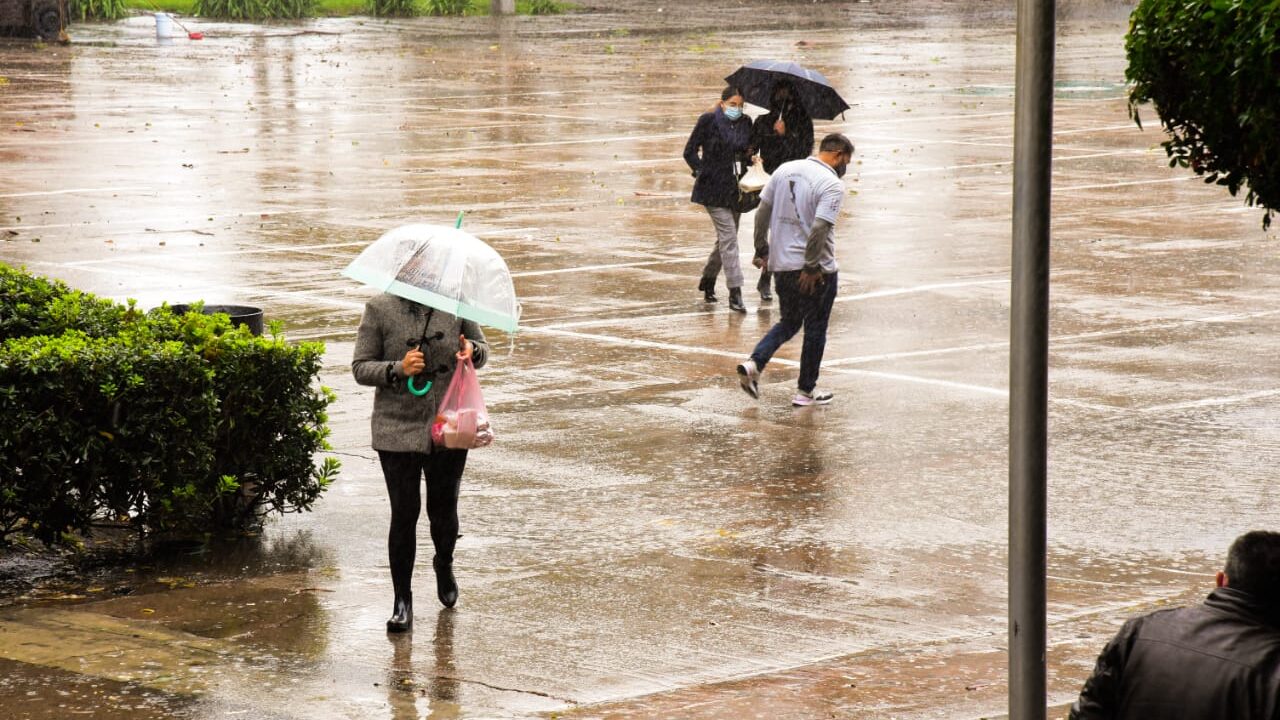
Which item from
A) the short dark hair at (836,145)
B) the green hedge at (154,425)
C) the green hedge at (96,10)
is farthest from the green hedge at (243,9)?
the green hedge at (154,425)

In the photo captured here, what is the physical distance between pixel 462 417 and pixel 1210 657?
394 cm

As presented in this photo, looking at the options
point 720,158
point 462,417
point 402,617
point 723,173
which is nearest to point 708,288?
point 723,173

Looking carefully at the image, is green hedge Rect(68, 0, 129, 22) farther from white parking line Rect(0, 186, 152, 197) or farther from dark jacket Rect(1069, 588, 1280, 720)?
dark jacket Rect(1069, 588, 1280, 720)

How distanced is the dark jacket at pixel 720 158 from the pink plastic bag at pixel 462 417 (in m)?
8.02

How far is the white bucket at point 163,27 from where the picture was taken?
5037cm

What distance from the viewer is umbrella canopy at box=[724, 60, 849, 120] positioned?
15047mm

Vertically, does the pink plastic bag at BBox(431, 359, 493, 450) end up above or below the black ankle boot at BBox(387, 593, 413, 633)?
above

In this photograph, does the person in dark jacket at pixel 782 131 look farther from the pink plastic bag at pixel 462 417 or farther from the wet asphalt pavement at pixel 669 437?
the pink plastic bag at pixel 462 417

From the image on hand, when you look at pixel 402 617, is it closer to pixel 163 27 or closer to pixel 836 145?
pixel 836 145

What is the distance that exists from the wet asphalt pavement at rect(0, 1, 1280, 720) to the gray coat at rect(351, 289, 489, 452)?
0.84 m

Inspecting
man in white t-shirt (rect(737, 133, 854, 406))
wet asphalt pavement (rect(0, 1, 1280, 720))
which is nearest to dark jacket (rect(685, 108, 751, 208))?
wet asphalt pavement (rect(0, 1, 1280, 720))

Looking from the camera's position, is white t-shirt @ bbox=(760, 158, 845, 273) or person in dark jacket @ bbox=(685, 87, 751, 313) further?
person in dark jacket @ bbox=(685, 87, 751, 313)

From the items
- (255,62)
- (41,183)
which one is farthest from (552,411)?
(255,62)

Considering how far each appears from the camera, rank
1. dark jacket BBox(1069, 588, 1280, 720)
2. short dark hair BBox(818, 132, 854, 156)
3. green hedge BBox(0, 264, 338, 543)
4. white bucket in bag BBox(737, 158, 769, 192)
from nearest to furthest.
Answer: dark jacket BBox(1069, 588, 1280, 720)
green hedge BBox(0, 264, 338, 543)
short dark hair BBox(818, 132, 854, 156)
white bucket in bag BBox(737, 158, 769, 192)
